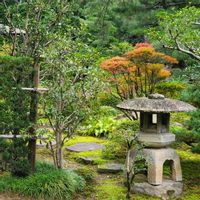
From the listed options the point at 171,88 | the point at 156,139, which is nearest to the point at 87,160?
the point at 156,139

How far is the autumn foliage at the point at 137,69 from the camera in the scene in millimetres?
9336

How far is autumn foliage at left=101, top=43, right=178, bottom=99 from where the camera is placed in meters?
9.34

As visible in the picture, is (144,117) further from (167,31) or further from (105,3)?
(105,3)

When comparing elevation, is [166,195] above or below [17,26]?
below

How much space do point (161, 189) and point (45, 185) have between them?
1830 mm

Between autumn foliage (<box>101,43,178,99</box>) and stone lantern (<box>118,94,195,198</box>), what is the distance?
10.6 ft

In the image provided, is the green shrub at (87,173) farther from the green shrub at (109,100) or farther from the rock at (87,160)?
the green shrub at (109,100)

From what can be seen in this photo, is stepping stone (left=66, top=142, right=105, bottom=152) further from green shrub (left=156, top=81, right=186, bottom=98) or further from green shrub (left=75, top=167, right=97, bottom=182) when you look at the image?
green shrub (left=156, top=81, right=186, bottom=98)

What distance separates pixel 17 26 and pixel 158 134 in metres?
3.08

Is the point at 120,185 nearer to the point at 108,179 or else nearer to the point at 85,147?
Answer: the point at 108,179

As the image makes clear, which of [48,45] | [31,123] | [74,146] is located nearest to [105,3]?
[74,146]

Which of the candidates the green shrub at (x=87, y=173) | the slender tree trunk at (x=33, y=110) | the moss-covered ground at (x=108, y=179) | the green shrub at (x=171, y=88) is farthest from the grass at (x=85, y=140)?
the green shrub at (x=171, y=88)

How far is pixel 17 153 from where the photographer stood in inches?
231

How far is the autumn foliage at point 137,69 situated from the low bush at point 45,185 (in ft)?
13.5
